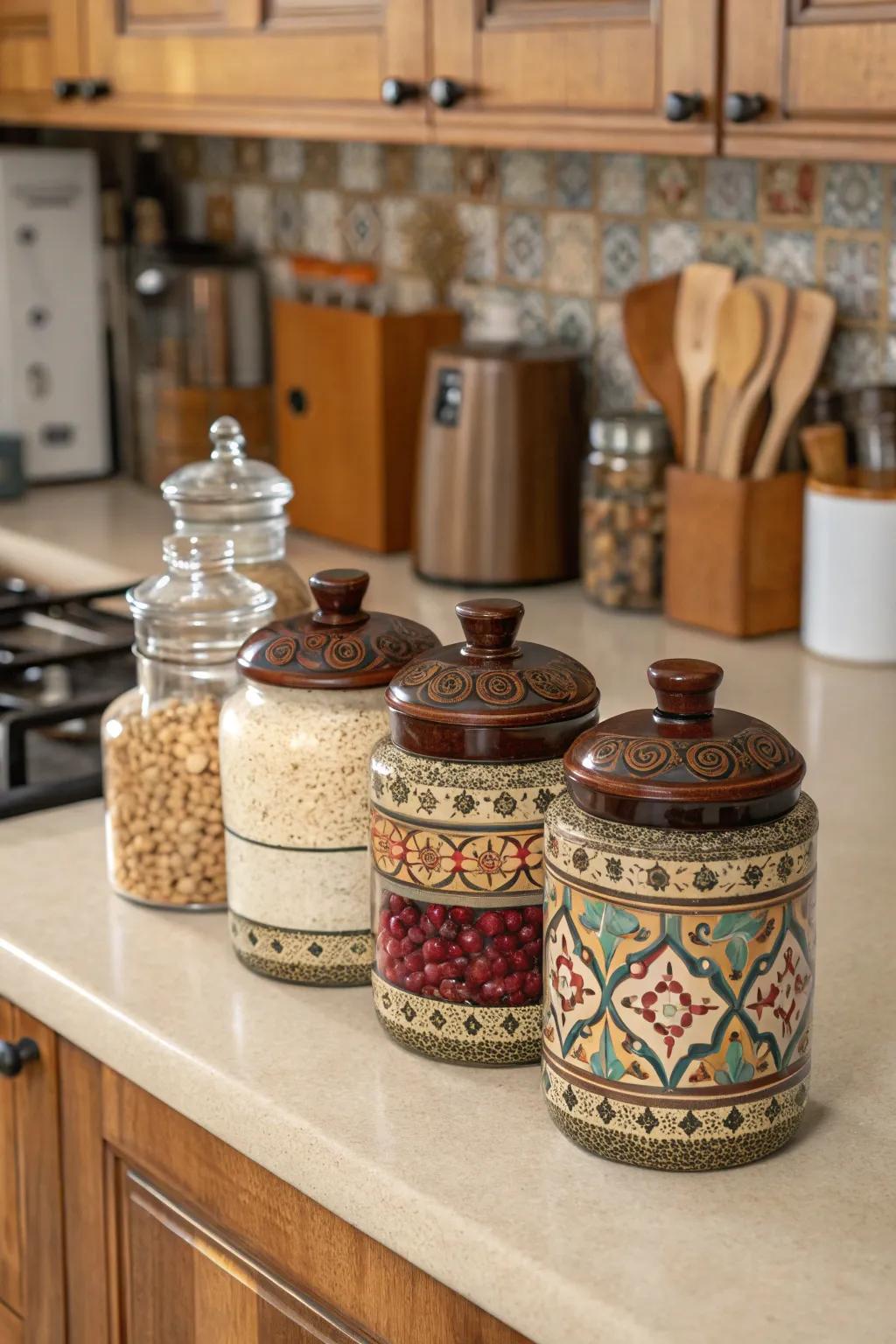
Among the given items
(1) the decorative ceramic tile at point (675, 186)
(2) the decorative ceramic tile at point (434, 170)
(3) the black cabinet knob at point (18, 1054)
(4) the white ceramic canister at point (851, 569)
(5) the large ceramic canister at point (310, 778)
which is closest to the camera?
(5) the large ceramic canister at point (310, 778)

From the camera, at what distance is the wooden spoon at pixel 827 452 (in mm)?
1767

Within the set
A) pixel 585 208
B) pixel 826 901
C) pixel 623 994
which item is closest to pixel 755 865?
pixel 623 994

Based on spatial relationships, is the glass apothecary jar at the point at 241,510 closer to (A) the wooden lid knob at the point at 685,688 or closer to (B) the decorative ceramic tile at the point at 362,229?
(A) the wooden lid knob at the point at 685,688

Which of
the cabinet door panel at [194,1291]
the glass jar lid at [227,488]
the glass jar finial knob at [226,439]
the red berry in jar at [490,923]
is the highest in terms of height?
the glass jar finial knob at [226,439]

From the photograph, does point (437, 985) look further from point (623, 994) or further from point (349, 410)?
point (349, 410)

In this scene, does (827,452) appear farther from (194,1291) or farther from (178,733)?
(194,1291)

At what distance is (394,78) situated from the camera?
1841 millimetres

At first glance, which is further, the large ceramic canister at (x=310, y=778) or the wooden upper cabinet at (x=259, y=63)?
the wooden upper cabinet at (x=259, y=63)

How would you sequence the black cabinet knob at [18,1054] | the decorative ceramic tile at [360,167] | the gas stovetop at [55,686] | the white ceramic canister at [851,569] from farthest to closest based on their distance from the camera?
the decorative ceramic tile at [360,167] → the white ceramic canister at [851,569] → the gas stovetop at [55,686] → the black cabinet knob at [18,1054]

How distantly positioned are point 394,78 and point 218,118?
358 millimetres

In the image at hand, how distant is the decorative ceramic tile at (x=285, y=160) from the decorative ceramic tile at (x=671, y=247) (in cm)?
73

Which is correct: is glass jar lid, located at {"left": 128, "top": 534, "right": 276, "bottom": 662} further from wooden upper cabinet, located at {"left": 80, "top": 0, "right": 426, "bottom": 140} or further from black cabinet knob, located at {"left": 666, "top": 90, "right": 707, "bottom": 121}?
wooden upper cabinet, located at {"left": 80, "top": 0, "right": 426, "bottom": 140}

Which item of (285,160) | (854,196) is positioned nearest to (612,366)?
(854,196)

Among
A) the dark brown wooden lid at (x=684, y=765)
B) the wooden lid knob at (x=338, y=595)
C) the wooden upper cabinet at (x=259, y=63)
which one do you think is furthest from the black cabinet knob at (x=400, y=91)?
the dark brown wooden lid at (x=684, y=765)
